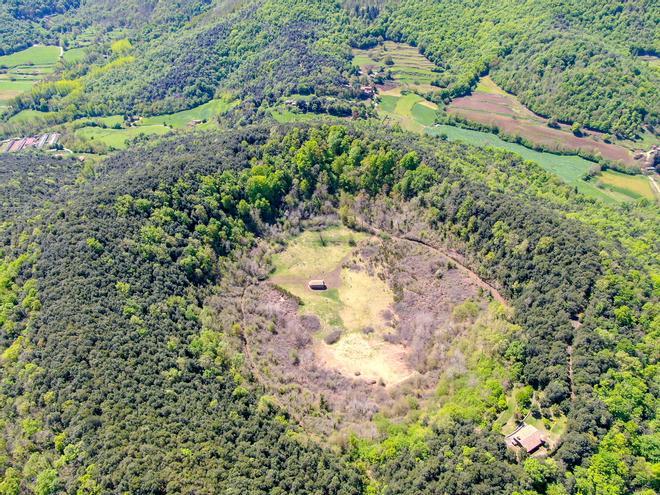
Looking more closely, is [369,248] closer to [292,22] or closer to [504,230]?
[504,230]

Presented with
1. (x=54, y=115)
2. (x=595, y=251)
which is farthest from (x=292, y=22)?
(x=595, y=251)

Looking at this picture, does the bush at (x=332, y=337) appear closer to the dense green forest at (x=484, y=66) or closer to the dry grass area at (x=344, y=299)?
the dry grass area at (x=344, y=299)

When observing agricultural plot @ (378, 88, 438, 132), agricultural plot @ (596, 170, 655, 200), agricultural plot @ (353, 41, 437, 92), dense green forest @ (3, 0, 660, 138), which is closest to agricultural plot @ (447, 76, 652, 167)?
dense green forest @ (3, 0, 660, 138)

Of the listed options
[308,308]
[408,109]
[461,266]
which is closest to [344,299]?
[308,308]

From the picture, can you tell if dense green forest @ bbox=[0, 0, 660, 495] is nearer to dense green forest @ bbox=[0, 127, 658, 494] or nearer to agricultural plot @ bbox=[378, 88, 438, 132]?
dense green forest @ bbox=[0, 127, 658, 494]

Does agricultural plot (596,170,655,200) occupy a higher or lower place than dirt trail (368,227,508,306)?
higher

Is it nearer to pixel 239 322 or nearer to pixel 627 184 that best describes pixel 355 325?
pixel 239 322
